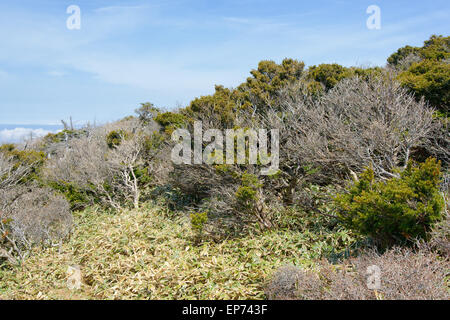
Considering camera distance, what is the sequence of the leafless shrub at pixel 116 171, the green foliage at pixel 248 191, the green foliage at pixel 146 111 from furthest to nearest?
the green foliage at pixel 146 111 < the leafless shrub at pixel 116 171 < the green foliage at pixel 248 191

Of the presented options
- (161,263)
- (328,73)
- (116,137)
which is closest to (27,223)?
(161,263)

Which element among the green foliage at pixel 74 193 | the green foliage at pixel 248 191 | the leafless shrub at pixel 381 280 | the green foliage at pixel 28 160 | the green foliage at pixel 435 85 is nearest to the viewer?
the leafless shrub at pixel 381 280

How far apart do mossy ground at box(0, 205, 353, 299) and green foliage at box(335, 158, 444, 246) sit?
1.41 meters

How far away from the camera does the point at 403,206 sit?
4434 mm

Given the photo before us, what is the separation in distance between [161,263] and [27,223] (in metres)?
4.31

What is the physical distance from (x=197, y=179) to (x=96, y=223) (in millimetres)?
3696

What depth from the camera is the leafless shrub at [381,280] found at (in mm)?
3844

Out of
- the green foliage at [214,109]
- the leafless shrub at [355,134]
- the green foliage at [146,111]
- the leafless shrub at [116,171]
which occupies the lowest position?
the leafless shrub at [116,171]

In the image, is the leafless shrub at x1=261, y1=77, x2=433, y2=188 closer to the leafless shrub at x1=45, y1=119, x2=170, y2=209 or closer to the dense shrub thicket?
the dense shrub thicket

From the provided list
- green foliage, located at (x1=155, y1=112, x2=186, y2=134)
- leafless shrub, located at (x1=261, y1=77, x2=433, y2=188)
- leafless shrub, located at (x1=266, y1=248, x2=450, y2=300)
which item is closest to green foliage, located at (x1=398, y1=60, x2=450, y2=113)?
leafless shrub, located at (x1=261, y1=77, x2=433, y2=188)

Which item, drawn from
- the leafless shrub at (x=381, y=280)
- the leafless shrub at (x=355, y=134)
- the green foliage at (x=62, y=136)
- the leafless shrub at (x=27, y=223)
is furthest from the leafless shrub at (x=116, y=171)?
the green foliage at (x=62, y=136)

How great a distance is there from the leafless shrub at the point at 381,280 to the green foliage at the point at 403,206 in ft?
1.14

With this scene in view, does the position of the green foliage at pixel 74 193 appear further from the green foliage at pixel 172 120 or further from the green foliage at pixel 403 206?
the green foliage at pixel 403 206
